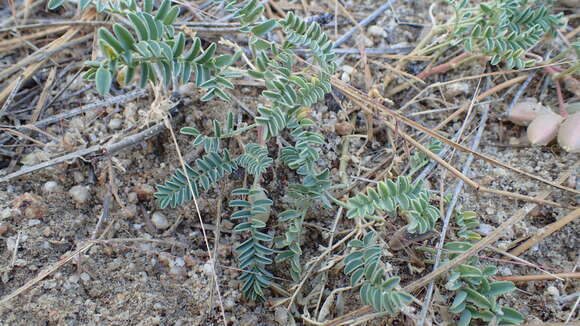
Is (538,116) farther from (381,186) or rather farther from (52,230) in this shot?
(52,230)

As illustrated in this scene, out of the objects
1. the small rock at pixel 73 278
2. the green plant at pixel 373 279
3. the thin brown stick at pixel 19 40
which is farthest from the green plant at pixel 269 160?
the thin brown stick at pixel 19 40

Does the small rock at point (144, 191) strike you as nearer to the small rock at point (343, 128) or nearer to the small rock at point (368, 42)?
the small rock at point (343, 128)

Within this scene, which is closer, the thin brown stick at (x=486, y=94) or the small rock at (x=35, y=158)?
the small rock at (x=35, y=158)

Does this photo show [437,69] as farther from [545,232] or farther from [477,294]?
[477,294]

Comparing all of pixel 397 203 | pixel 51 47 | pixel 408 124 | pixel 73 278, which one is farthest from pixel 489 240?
pixel 51 47

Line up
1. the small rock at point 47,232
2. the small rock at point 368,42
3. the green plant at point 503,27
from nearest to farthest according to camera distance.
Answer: the small rock at point 47,232 → the green plant at point 503,27 → the small rock at point 368,42

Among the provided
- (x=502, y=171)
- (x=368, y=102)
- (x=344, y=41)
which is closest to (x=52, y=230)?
(x=368, y=102)
